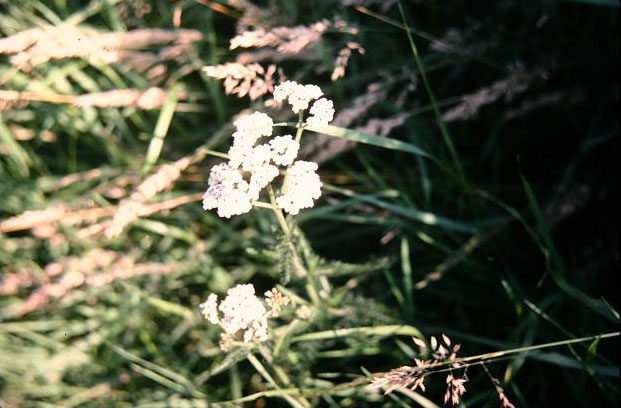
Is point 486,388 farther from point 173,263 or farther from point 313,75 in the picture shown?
point 313,75

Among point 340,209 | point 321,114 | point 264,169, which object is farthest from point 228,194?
point 340,209

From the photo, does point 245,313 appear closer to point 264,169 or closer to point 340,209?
point 264,169

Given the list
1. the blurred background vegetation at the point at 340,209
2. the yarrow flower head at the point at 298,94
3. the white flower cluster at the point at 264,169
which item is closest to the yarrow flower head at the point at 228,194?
the white flower cluster at the point at 264,169

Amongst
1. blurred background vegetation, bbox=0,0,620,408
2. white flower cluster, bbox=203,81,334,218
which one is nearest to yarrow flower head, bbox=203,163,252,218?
white flower cluster, bbox=203,81,334,218

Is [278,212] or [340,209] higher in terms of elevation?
[278,212]

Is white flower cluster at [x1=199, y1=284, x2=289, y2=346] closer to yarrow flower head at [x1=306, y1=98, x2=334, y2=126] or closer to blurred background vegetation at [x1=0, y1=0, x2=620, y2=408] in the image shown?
blurred background vegetation at [x1=0, y1=0, x2=620, y2=408]

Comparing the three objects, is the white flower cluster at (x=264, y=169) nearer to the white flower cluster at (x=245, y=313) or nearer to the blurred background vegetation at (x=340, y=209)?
the white flower cluster at (x=245, y=313)

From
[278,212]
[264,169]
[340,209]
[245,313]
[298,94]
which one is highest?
[298,94]
